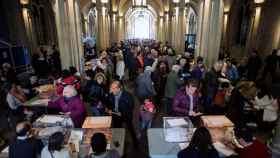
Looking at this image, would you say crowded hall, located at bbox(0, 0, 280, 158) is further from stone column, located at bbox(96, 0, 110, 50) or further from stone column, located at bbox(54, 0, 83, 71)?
stone column, located at bbox(96, 0, 110, 50)

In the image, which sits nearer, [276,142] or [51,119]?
[51,119]

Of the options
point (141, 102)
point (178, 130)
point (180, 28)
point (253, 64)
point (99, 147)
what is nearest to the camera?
point (99, 147)

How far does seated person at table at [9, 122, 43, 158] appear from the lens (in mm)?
2604

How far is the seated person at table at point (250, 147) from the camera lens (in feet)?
8.24

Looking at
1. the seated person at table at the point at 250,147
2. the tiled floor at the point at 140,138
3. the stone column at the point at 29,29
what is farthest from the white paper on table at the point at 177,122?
the stone column at the point at 29,29

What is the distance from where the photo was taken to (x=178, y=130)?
11.1ft

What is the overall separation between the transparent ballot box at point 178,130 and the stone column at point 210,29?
464 cm

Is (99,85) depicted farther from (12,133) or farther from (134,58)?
(134,58)

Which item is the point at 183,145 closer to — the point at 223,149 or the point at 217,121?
the point at 223,149

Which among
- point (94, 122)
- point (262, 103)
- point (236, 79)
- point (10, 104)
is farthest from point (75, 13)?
point (262, 103)

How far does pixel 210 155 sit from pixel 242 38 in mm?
14877

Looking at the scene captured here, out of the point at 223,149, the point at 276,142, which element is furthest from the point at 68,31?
the point at 276,142

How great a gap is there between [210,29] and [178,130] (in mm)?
5240

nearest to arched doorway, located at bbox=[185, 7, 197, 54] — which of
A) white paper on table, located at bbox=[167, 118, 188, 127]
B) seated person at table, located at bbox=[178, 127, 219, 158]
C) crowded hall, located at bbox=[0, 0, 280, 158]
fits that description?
crowded hall, located at bbox=[0, 0, 280, 158]
